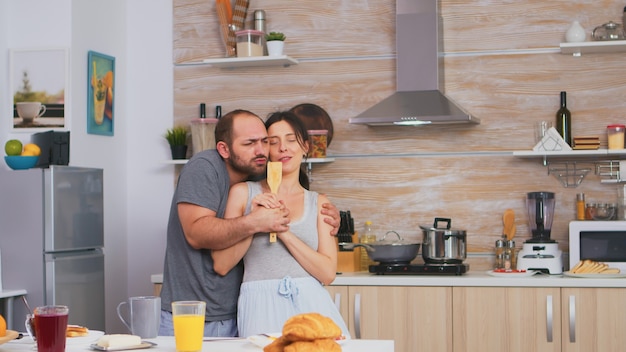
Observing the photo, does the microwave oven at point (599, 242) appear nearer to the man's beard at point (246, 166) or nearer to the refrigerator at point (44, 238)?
the man's beard at point (246, 166)

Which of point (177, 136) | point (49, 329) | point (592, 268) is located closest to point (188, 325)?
point (49, 329)

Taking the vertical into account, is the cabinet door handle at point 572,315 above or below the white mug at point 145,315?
below

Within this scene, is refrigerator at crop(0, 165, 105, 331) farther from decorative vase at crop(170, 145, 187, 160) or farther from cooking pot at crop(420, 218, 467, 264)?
cooking pot at crop(420, 218, 467, 264)

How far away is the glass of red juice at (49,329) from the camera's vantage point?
2.00 m

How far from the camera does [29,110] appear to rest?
4.68m

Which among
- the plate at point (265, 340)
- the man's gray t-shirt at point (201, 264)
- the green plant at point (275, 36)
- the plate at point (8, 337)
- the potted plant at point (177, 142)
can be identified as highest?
the green plant at point (275, 36)

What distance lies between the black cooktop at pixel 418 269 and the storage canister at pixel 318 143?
0.70 meters

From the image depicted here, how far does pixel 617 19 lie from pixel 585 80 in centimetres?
35

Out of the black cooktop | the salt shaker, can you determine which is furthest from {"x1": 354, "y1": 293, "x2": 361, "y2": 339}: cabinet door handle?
the salt shaker

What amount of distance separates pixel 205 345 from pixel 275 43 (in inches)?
117

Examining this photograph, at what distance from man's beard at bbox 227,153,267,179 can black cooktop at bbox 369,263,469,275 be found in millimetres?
1869

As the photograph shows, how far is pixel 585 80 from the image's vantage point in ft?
15.7

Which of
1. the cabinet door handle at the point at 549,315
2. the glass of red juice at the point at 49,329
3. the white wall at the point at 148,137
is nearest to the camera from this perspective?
the glass of red juice at the point at 49,329

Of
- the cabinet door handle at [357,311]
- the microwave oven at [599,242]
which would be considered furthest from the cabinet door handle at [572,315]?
the cabinet door handle at [357,311]
